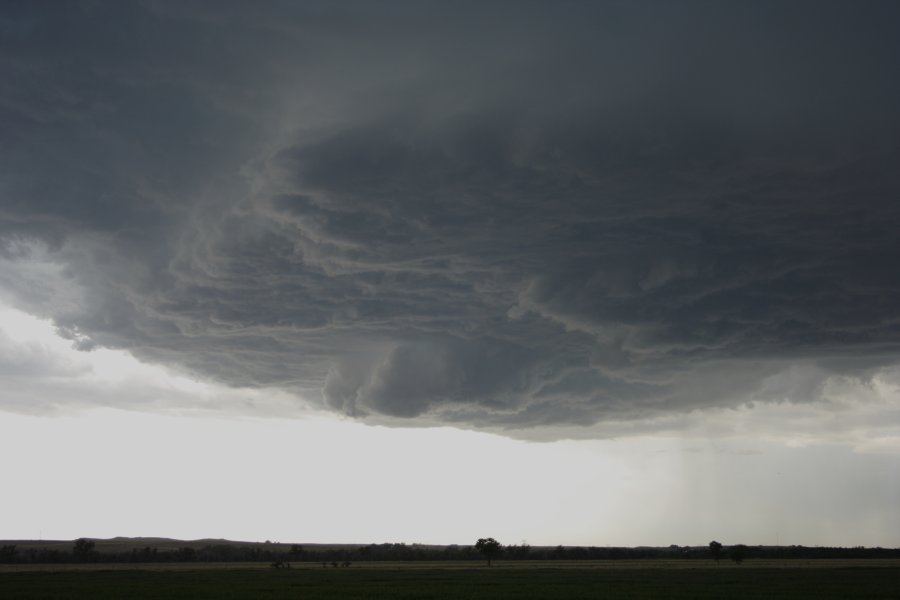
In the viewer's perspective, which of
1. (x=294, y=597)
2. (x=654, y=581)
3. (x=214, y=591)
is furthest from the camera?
(x=654, y=581)

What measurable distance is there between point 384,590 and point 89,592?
27888 mm

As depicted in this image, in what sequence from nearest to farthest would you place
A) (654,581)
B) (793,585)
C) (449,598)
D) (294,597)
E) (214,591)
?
(449,598)
(294,597)
(214,591)
(793,585)
(654,581)

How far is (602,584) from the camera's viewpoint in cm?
9106

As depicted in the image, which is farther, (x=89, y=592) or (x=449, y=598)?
(x=89, y=592)

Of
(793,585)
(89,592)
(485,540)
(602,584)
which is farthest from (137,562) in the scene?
(793,585)

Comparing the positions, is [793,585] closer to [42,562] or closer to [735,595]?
[735,595]

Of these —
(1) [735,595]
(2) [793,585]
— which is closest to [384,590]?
(1) [735,595]

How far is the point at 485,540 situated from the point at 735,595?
12379cm

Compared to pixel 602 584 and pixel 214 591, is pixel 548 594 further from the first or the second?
pixel 214 591

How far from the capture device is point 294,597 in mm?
73688

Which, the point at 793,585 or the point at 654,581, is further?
the point at 654,581

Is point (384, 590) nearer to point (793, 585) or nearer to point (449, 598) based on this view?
point (449, 598)

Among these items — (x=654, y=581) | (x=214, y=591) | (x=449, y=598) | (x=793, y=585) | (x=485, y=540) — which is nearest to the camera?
(x=449, y=598)

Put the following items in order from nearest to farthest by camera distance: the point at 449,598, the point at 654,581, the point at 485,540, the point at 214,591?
the point at 449,598, the point at 214,591, the point at 654,581, the point at 485,540
